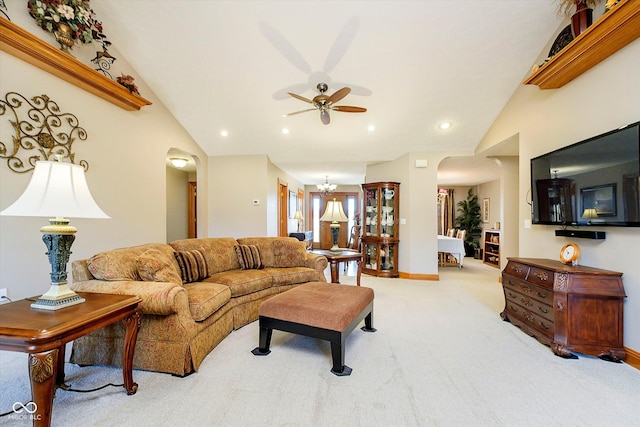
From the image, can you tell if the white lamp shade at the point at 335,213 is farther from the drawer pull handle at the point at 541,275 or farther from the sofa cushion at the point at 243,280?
the drawer pull handle at the point at 541,275

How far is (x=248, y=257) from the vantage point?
3488 mm

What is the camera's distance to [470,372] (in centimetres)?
201

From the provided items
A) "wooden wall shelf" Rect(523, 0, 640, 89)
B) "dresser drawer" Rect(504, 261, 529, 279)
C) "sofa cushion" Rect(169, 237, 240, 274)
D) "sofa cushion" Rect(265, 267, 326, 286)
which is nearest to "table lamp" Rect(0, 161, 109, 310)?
"sofa cushion" Rect(169, 237, 240, 274)

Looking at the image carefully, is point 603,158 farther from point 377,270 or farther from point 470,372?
point 377,270

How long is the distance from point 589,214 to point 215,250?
3.77 metres

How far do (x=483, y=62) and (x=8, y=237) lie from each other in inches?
205

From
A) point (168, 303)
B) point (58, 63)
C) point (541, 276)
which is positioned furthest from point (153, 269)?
point (541, 276)

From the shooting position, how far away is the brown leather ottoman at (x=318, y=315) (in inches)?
77.9

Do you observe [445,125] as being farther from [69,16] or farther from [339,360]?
[69,16]

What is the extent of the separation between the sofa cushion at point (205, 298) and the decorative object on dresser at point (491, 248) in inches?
264

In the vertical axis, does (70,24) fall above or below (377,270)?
above

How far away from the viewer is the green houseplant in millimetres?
8422

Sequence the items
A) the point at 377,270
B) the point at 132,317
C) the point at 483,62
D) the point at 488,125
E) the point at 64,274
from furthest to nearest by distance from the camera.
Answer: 1. the point at 377,270
2. the point at 488,125
3. the point at 483,62
4. the point at 132,317
5. the point at 64,274

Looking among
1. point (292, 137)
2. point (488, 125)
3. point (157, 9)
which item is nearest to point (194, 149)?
point (292, 137)
